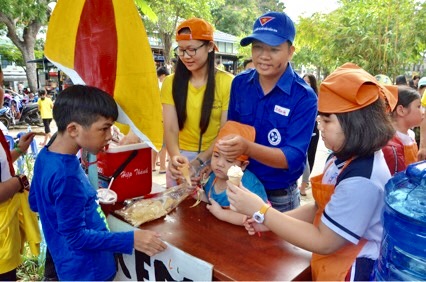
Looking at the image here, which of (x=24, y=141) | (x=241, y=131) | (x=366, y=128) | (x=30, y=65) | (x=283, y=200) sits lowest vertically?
(x=30, y=65)

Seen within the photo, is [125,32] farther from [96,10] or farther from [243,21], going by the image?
[243,21]

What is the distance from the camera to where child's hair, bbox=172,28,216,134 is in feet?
7.56

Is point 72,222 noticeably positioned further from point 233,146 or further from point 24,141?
point 24,141

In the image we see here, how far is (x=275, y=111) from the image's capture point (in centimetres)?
194

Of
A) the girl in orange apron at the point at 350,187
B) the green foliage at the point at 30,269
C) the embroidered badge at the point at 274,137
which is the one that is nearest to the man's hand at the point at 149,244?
the girl in orange apron at the point at 350,187

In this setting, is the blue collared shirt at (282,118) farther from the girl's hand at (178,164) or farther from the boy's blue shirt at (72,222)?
the boy's blue shirt at (72,222)

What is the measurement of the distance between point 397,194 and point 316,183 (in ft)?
1.01

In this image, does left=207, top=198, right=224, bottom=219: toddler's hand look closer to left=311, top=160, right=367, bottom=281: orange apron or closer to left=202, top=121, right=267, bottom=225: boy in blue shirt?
left=202, top=121, right=267, bottom=225: boy in blue shirt

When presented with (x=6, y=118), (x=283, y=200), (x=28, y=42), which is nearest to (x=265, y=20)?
(x=283, y=200)

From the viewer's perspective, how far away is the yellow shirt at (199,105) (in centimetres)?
234

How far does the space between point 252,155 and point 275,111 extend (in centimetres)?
34

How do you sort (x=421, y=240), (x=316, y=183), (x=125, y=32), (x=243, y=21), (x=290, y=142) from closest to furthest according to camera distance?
(x=421, y=240), (x=316, y=183), (x=125, y=32), (x=290, y=142), (x=243, y=21)

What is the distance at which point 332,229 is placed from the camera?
46.3 inches

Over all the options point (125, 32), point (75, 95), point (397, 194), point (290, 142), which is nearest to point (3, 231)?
point (75, 95)
